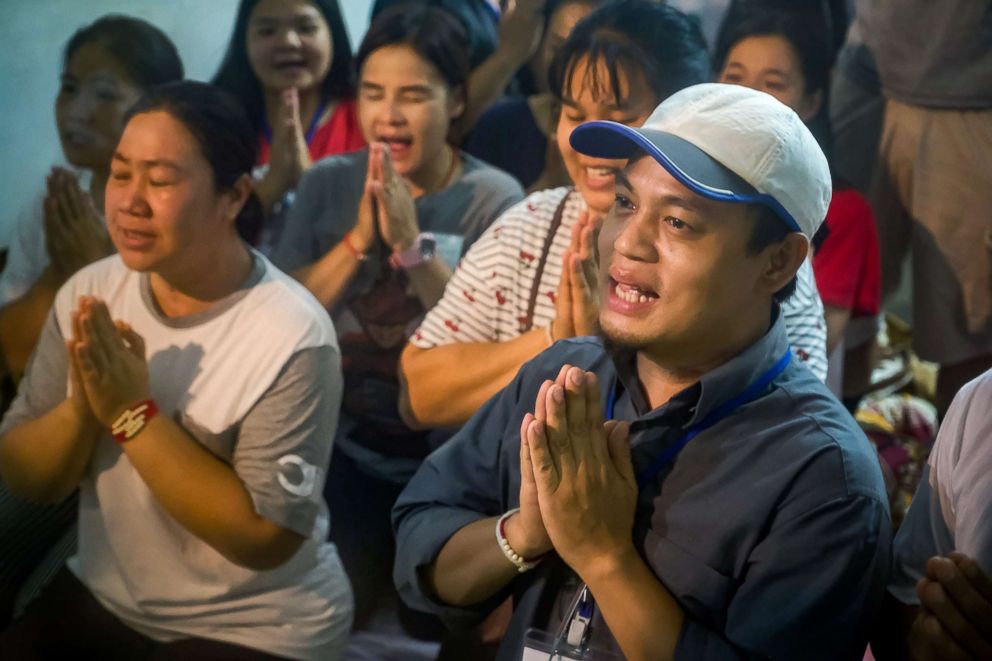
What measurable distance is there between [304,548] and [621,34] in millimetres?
866

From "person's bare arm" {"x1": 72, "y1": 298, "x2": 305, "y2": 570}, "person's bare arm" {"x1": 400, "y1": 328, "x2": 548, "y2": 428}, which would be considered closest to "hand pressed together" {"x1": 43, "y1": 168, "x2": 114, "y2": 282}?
"person's bare arm" {"x1": 72, "y1": 298, "x2": 305, "y2": 570}

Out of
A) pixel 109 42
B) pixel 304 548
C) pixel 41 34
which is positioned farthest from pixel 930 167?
pixel 41 34

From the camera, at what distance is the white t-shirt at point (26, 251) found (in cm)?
187

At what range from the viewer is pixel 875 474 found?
1058 millimetres

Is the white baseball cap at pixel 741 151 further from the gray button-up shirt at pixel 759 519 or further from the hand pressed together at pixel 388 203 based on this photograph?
the hand pressed together at pixel 388 203

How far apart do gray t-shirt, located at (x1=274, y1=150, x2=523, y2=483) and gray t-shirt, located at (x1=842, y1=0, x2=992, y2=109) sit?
1.85 ft

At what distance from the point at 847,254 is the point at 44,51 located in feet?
4.33

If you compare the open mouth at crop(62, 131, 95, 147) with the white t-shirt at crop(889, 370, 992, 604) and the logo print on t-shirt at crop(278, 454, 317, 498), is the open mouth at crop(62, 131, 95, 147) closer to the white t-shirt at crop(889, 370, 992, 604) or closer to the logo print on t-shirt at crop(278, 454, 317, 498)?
the logo print on t-shirt at crop(278, 454, 317, 498)

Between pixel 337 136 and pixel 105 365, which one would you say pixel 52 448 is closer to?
pixel 105 365

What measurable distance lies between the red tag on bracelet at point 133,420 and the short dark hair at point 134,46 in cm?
53

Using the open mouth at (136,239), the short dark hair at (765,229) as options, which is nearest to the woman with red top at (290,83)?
the open mouth at (136,239)

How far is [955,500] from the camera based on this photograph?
1160mm

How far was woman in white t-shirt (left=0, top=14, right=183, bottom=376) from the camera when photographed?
1797 millimetres

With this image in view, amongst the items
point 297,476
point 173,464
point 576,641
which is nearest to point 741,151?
point 576,641
